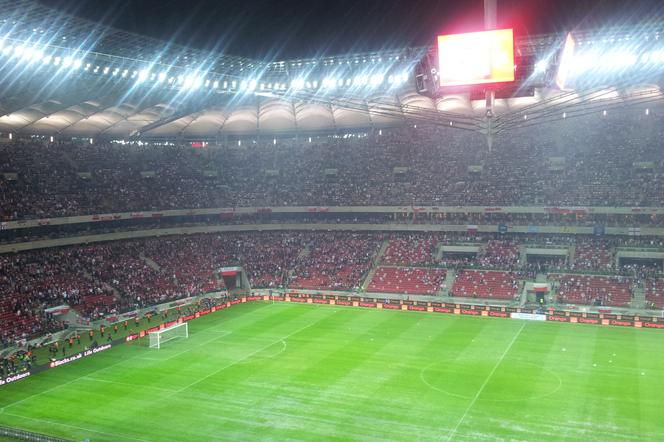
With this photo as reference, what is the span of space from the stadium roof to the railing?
25.5m

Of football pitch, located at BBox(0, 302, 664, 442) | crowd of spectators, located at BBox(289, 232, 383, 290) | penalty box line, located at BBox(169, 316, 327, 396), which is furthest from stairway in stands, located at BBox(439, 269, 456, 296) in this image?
penalty box line, located at BBox(169, 316, 327, 396)

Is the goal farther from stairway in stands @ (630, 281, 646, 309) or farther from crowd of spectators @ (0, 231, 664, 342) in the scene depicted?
stairway in stands @ (630, 281, 646, 309)

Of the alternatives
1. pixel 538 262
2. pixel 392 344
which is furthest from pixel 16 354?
pixel 538 262

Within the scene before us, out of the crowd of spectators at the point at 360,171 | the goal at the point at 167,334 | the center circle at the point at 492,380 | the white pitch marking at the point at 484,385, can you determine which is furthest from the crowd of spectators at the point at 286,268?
the center circle at the point at 492,380

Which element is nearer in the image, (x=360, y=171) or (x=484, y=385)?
(x=484, y=385)

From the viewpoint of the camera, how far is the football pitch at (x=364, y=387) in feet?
88.3

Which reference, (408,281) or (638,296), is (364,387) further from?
(638,296)

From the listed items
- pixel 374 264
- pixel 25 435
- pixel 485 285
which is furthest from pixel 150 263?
pixel 25 435

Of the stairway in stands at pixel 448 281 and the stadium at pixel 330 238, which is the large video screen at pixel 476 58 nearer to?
the stadium at pixel 330 238

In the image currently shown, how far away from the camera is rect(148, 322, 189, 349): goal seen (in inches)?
1612

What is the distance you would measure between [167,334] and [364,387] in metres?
17.8

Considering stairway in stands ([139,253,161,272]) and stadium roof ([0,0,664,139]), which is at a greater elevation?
stadium roof ([0,0,664,139])

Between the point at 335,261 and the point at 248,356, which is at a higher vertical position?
the point at 335,261

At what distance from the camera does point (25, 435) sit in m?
25.5
